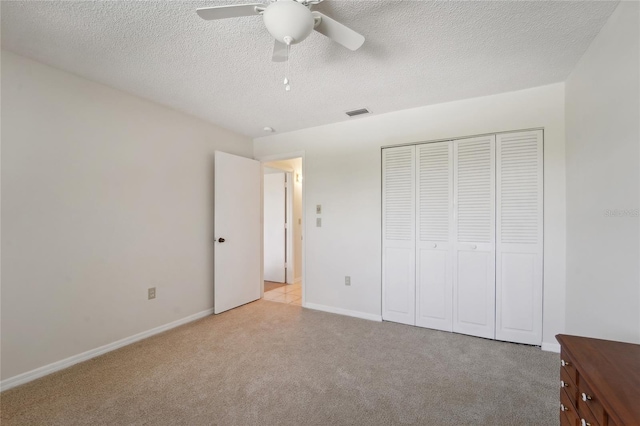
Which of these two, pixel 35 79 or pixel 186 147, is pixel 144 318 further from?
pixel 35 79

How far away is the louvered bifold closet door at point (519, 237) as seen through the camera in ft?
8.61

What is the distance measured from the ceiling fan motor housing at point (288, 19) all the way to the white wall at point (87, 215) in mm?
2061

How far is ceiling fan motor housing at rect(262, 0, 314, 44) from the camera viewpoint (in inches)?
53.0

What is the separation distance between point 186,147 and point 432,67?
2706mm

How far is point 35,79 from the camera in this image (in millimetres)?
2166

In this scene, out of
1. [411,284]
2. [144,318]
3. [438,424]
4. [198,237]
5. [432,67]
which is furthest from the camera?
[198,237]

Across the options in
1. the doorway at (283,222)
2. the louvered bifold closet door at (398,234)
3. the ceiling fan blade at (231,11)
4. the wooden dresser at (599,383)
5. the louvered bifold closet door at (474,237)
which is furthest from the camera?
the doorway at (283,222)

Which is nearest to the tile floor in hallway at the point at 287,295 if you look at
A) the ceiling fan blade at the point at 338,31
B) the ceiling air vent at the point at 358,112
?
the ceiling air vent at the point at 358,112

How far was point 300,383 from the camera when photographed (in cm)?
209

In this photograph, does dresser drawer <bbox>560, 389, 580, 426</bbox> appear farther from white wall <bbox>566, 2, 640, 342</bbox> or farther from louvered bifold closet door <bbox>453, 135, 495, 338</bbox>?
louvered bifold closet door <bbox>453, 135, 495, 338</bbox>

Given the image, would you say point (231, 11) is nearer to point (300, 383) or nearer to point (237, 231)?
point (300, 383)

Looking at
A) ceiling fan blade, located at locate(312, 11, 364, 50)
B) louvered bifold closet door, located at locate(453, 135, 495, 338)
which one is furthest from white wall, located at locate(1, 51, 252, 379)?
louvered bifold closet door, located at locate(453, 135, 495, 338)

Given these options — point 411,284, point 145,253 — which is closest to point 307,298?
point 411,284

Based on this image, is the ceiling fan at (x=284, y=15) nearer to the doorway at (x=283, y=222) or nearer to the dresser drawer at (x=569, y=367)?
the dresser drawer at (x=569, y=367)
